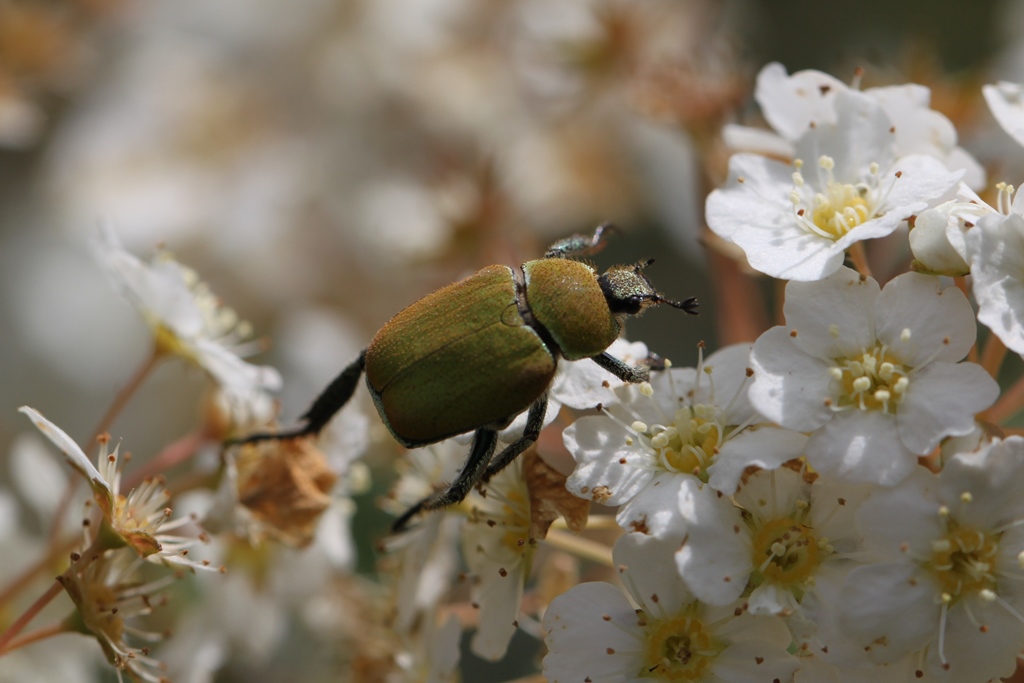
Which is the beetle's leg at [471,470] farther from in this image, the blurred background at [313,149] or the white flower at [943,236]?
the blurred background at [313,149]

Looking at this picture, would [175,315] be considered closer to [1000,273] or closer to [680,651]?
[680,651]

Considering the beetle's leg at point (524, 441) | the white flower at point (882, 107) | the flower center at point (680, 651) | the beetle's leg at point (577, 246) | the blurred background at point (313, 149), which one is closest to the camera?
the flower center at point (680, 651)

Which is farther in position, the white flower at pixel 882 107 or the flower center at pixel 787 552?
the white flower at pixel 882 107

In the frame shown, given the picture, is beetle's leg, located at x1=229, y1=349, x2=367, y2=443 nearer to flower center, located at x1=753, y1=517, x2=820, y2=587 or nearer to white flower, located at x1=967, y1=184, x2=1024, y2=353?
flower center, located at x1=753, y1=517, x2=820, y2=587

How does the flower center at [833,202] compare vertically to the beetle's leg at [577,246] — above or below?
above

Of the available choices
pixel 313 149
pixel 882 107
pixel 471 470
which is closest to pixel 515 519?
pixel 471 470

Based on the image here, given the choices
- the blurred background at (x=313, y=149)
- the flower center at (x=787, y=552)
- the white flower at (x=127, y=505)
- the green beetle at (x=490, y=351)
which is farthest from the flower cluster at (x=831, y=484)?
the blurred background at (x=313, y=149)

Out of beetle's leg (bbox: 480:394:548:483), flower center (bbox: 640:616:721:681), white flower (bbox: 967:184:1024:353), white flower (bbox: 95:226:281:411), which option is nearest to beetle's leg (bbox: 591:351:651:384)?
beetle's leg (bbox: 480:394:548:483)

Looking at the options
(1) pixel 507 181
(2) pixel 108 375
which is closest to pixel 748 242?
(1) pixel 507 181
